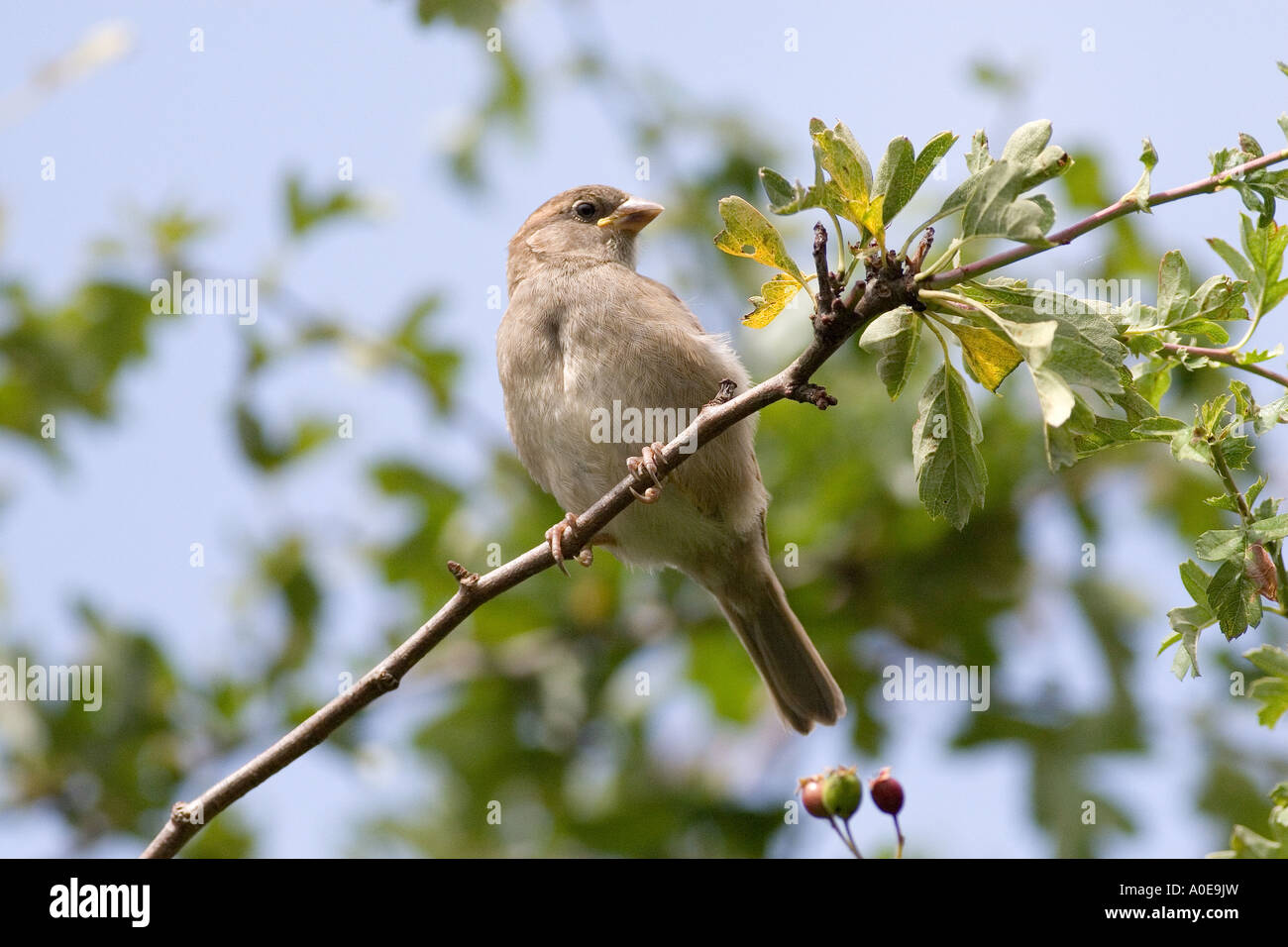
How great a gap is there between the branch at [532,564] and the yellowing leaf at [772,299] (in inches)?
6.9

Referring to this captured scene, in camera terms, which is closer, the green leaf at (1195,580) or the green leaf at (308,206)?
the green leaf at (1195,580)

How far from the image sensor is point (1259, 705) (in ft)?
8.52

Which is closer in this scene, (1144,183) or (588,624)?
(1144,183)

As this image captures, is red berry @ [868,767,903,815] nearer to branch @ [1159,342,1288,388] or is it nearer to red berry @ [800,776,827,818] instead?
red berry @ [800,776,827,818]

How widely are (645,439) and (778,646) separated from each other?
119cm

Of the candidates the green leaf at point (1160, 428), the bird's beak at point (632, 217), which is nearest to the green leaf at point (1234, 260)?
the green leaf at point (1160, 428)

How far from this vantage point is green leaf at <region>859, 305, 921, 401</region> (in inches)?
96.3

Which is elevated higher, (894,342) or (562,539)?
(894,342)

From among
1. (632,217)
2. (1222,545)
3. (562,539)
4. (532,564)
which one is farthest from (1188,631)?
(632,217)

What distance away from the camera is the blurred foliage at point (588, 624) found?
5.30 m

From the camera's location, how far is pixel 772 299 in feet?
8.73

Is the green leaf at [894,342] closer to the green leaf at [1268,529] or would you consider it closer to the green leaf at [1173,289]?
the green leaf at [1173,289]

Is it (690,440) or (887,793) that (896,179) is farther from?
(887,793)
